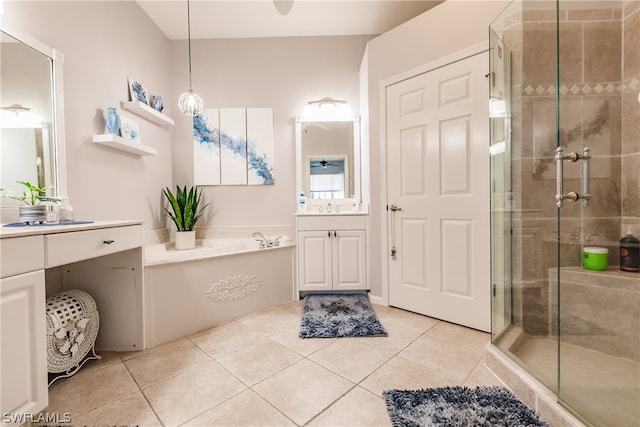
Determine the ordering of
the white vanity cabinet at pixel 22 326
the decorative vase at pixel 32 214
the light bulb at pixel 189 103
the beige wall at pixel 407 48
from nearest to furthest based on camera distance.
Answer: the white vanity cabinet at pixel 22 326 < the decorative vase at pixel 32 214 < the beige wall at pixel 407 48 < the light bulb at pixel 189 103

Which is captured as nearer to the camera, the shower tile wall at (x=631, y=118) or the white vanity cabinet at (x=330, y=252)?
the shower tile wall at (x=631, y=118)

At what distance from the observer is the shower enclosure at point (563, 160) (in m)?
1.53

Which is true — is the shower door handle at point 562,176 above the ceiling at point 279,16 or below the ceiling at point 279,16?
below

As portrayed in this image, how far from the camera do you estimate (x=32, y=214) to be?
1219mm

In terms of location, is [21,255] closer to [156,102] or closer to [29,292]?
[29,292]

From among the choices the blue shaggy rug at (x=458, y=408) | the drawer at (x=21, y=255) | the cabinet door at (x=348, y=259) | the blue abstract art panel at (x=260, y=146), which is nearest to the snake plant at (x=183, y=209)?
the blue abstract art panel at (x=260, y=146)

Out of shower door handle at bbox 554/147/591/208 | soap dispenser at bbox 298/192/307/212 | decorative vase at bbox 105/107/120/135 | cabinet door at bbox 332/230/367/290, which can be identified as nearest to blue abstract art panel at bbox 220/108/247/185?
soap dispenser at bbox 298/192/307/212

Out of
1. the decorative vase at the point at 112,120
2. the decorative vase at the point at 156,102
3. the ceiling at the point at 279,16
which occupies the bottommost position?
the decorative vase at the point at 112,120

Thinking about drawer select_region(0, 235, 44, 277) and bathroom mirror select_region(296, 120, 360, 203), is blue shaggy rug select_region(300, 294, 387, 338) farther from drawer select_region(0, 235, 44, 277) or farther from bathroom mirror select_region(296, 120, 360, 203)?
drawer select_region(0, 235, 44, 277)

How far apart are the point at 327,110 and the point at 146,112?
5.57 ft

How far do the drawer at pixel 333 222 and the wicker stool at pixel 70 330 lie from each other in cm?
161

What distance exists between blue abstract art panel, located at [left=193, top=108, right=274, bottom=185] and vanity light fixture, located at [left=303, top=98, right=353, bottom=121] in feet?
1.41

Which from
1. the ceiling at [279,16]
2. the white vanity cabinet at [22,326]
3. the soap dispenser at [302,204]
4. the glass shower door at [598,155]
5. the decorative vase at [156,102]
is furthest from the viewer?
the soap dispenser at [302,204]

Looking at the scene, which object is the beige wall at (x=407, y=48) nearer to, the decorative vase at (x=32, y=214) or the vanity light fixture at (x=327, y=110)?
the vanity light fixture at (x=327, y=110)
